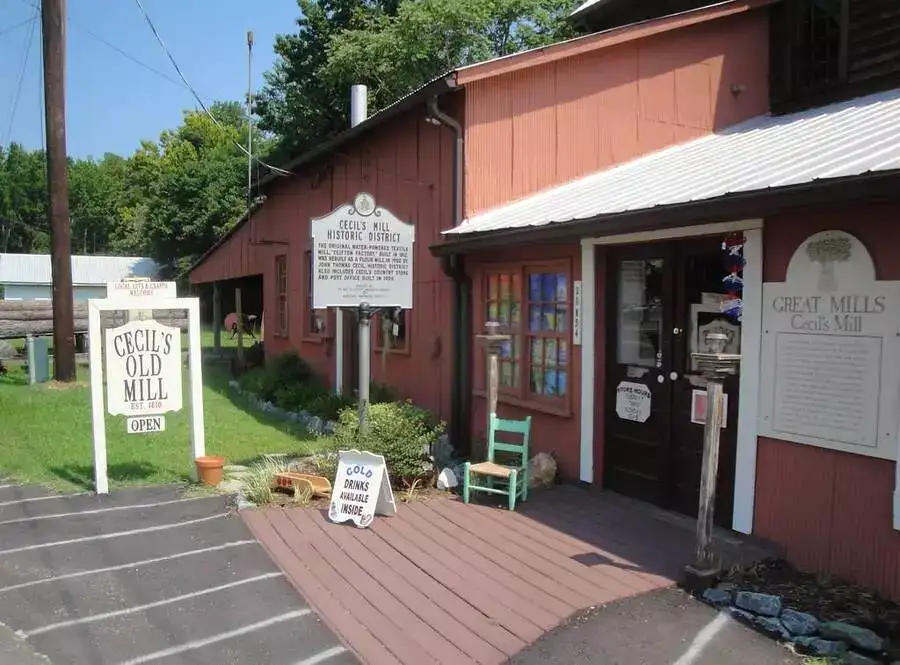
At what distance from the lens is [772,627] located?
3.90m

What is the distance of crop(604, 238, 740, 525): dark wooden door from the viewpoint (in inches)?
225

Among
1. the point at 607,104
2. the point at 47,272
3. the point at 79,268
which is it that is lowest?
the point at 47,272

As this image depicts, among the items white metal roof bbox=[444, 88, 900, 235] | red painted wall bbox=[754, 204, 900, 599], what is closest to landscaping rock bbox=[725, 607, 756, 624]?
red painted wall bbox=[754, 204, 900, 599]

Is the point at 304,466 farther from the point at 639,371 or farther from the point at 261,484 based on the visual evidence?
the point at 639,371

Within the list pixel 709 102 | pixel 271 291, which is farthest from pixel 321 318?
pixel 709 102

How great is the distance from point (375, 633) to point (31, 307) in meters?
16.0

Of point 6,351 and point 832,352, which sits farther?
point 6,351

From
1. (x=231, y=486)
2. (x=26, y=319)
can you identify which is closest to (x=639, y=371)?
(x=231, y=486)

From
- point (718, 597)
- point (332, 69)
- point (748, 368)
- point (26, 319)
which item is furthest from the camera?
point (332, 69)

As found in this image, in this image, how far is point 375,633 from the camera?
13.1ft

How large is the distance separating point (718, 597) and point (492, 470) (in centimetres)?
237

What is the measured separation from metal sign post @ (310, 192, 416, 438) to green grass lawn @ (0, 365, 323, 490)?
6.62 ft

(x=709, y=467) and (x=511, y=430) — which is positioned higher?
(x=709, y=467)

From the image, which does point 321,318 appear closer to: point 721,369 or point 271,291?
point 271,291
